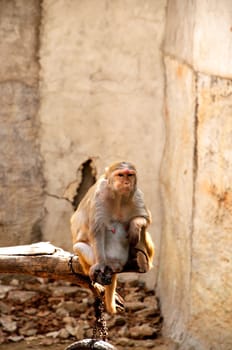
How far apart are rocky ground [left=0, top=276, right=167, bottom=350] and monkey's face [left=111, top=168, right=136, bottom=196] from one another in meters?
3.09

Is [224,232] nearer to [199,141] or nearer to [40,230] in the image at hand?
[199,141]

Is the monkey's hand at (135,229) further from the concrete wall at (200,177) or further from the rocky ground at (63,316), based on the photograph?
the rocky ground at (63,316)

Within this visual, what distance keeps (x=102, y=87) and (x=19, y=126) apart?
0.91 meters

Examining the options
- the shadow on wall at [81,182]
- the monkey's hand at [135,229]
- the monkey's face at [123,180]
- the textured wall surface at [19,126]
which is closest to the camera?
the monkey's face at [123,180]

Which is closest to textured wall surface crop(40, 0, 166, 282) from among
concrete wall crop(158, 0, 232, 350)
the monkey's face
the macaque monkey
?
concrete wall crop(158, 0, 232, 350)

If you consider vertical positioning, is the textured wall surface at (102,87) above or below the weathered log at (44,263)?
above

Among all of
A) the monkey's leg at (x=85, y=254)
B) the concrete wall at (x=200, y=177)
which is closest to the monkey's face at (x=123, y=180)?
the monkey's leg at (x=85, y=254)

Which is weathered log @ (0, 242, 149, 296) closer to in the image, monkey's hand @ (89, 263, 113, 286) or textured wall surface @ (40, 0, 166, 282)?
monkey's hand @ (89, 263, 113, 286)

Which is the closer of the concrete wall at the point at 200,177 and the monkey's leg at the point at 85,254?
the monkey's leg at the point at 85,254

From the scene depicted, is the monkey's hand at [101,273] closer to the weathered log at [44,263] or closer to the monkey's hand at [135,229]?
the monkey's hand at [135,229]

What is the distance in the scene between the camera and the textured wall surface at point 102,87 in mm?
10727

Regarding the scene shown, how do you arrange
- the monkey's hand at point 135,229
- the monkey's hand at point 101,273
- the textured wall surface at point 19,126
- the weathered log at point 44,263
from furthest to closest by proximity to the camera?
1. the textured wall surface at point 19,126
2. the weathered log at point 44,263
3. the monkey's hand at point 135,229
4. the monkey's hand at point 101,273

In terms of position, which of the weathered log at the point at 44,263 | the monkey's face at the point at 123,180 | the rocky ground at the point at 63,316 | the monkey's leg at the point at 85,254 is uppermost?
the monkey's face at the point at 123,180

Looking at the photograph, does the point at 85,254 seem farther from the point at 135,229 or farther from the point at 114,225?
the point at 135,229
